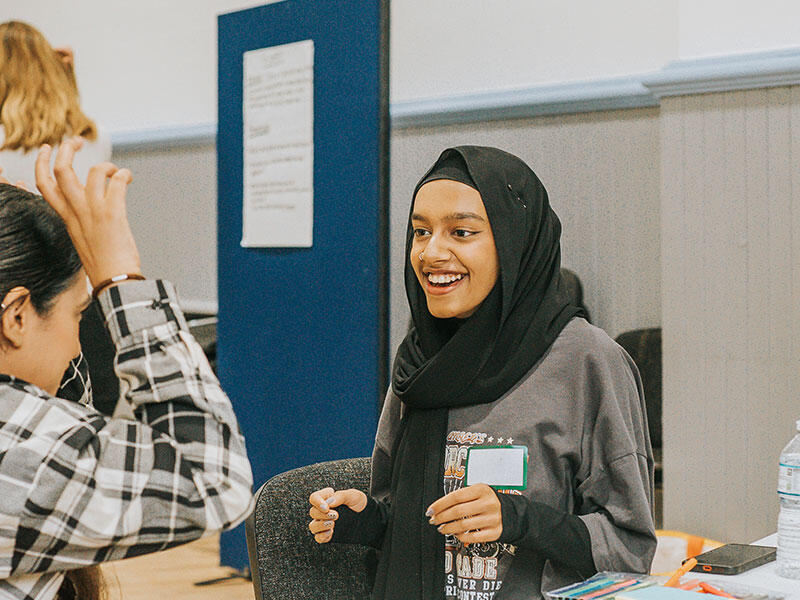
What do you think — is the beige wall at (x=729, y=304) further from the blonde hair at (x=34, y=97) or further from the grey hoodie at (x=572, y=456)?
the blonde hair at (x=34, y=97)

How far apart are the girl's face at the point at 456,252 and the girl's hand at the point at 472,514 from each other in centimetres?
34

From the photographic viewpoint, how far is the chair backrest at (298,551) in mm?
1489

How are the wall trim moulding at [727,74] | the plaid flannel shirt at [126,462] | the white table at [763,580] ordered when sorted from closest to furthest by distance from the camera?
the plaid flannel shirt at [126,462]
the white table at [763,580]
the wall trim moulding at [727,74]

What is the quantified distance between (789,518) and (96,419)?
1061 millimetres

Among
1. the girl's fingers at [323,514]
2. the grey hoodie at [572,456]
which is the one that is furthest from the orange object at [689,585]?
the girl's fingers at [323,514]

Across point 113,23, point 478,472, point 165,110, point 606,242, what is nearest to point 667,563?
point 606,242

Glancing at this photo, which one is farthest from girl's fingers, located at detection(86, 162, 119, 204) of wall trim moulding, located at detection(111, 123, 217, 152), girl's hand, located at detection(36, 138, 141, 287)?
wall trim moulding, located at detection(111, 123, 217, 152)

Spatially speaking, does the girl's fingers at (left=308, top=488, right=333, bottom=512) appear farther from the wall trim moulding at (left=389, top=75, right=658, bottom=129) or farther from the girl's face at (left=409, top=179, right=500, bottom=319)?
the wall trim moulding at (left=389, top=75, right=658, bottom=129)

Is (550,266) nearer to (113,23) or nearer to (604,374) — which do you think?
(604,374)

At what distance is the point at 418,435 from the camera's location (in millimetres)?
1623

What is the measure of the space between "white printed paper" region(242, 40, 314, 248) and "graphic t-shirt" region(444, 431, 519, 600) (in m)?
1.74

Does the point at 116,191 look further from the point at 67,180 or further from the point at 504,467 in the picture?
the point at 504,467

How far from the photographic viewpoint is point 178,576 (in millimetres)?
3549

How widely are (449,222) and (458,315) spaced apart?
16 centimetres
